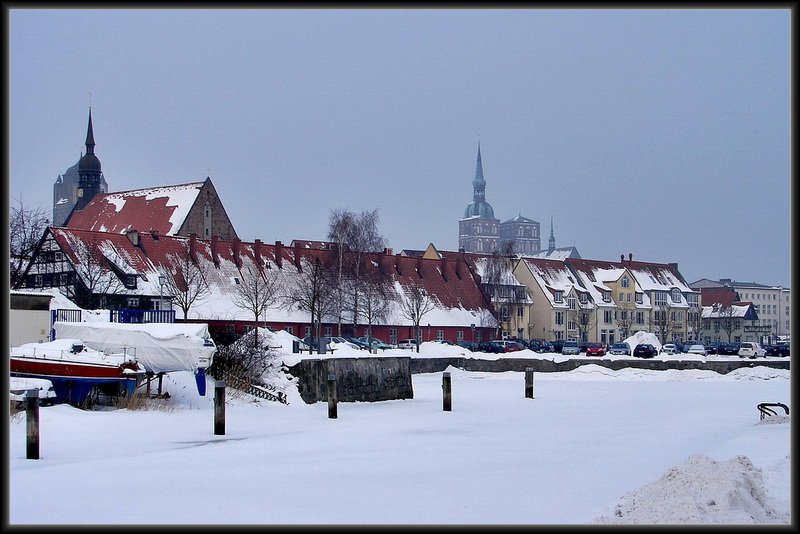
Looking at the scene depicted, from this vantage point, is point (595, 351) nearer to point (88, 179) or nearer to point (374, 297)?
point (374, 297)

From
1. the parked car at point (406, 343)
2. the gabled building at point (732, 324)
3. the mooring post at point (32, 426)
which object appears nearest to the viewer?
the mooring post at point (32, 426)

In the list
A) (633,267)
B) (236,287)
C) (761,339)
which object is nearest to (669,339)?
(633,267)

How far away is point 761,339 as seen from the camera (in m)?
148

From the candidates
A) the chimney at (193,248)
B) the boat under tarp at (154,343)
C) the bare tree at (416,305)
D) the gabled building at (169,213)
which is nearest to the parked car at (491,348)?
the bare tree at (416,305)

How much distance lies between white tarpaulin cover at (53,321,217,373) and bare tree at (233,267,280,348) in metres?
36.7

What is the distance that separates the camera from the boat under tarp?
99.8 ft

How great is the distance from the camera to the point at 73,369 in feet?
90.0

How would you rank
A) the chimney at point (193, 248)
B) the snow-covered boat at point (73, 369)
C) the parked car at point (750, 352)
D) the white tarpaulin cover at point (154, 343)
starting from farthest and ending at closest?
the parked car at point (750, 352) → the chimney at point (193, 248) → the white tarpaulin cover at point (154, 343) → the snow-covered boat at point (73, 369)

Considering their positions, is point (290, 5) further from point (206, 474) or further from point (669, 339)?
point (669, 339)

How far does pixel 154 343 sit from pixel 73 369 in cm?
334

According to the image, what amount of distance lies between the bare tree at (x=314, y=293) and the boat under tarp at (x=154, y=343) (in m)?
40.5

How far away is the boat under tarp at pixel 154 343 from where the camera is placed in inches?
1197

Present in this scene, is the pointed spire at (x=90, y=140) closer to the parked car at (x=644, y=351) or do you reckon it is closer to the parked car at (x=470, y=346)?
the parked car at (x=470, y=346)

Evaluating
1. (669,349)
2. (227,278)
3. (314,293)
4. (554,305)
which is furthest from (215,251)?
(554,305)
